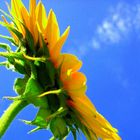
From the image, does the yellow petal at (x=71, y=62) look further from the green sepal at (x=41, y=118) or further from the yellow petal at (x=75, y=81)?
the green sepal at (x=41, y=118)

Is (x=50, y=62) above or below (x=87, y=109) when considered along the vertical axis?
above

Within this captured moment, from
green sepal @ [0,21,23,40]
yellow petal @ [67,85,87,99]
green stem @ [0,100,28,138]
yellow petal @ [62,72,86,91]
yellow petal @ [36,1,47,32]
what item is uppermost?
yellow petal @ [36,1,47,32]

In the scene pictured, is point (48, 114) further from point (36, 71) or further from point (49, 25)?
point (49, 25)

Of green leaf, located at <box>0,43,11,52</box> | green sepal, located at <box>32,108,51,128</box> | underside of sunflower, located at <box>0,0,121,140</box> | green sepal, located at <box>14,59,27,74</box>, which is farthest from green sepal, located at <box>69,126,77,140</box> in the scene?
green leaf, located at <box>0,43,11,52</box>

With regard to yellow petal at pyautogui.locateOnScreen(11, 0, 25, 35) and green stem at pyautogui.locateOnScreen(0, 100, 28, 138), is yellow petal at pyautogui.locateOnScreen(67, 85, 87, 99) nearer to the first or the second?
green stem at pyautogui.locateOnScreen(0, 100, 28, 138)

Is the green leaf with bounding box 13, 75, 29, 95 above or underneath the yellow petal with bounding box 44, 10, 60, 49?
underneath

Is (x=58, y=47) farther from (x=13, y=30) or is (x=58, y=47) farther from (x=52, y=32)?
(x=13, y=30)

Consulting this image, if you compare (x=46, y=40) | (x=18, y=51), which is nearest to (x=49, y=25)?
(x=46, y=40)
